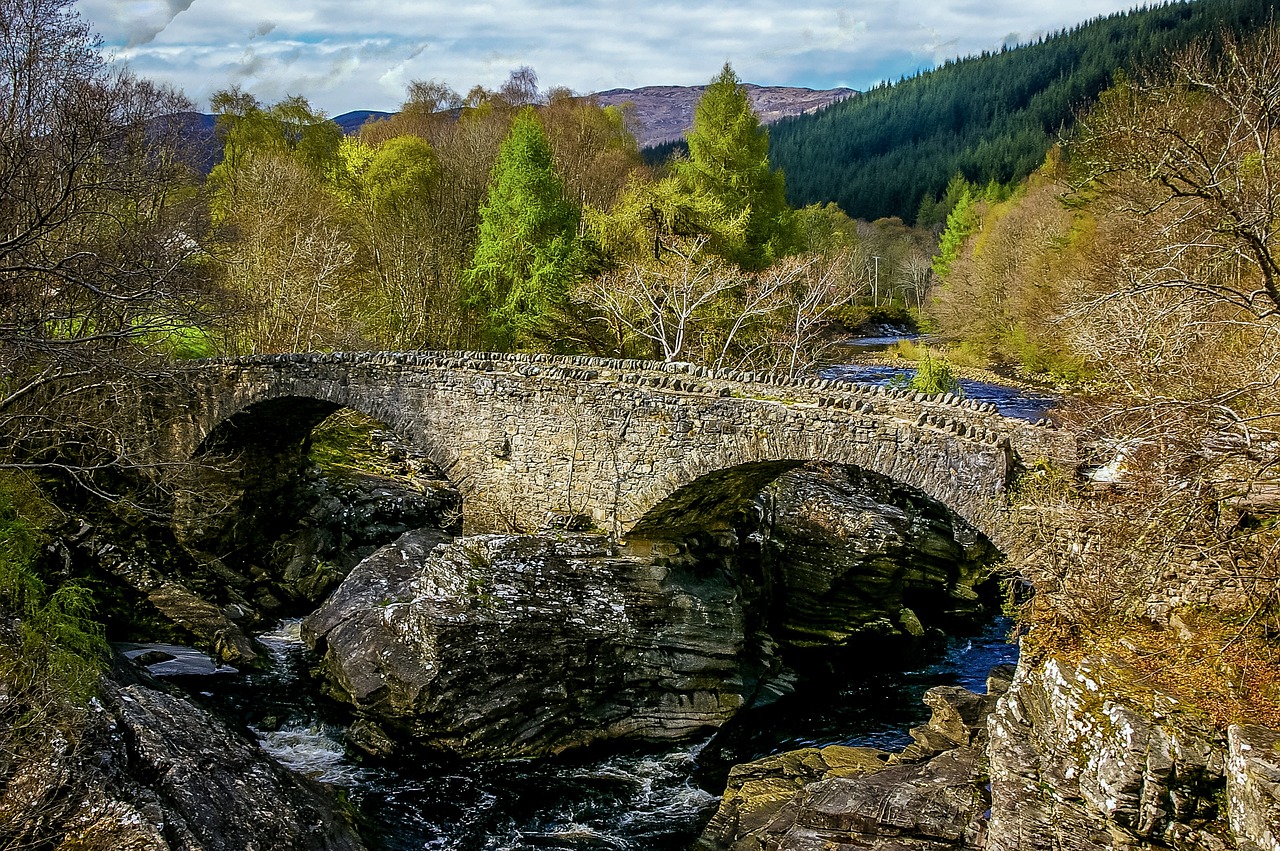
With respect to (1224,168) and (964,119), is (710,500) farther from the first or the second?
(964,119)

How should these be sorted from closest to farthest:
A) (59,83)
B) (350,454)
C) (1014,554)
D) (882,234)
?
(1014,554)
(59,83)
(350,454)
(882,234)

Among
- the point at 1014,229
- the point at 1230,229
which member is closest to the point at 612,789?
the point at 1230,229

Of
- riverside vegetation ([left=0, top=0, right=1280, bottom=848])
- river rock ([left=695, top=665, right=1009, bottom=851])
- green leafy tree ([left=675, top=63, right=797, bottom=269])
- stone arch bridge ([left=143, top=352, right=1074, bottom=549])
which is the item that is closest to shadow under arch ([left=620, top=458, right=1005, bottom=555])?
stone arch bridge ([left=143, top=352, right=1074, bottom=549])

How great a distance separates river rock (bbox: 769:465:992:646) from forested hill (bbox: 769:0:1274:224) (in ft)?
256

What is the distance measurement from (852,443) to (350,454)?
61.2 ft

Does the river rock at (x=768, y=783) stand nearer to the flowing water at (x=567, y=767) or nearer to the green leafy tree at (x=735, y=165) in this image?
the flowing water at (x=567, y=767)

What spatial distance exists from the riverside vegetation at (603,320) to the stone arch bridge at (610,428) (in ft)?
3.92

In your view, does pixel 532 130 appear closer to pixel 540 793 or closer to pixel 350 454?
pixel 350 454

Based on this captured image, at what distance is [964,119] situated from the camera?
5876 inches

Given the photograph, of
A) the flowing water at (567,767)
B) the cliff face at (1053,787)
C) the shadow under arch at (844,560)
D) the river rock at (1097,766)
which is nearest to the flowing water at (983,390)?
the shadow under arch at (844,560)

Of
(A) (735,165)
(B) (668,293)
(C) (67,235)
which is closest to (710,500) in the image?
(B) (668,293)

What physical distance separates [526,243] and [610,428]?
15.0 m

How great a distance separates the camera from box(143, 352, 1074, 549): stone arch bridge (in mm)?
11898

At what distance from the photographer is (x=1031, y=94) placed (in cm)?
13988
